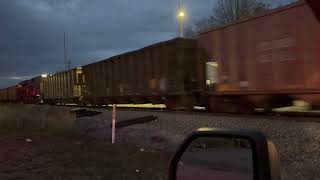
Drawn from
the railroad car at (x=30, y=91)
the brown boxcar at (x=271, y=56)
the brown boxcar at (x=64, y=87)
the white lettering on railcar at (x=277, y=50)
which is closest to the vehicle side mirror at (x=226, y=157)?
the brown boxcar at (x=271, y=56)

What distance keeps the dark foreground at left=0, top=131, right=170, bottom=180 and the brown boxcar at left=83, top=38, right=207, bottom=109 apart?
34.8 feet

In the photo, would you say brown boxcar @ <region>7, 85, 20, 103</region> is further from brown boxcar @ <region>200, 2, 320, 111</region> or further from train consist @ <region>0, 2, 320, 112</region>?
brown boxcar @ <region>200, 2, 320, 111</region>

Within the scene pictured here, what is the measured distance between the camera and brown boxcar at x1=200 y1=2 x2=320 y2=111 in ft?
53.1

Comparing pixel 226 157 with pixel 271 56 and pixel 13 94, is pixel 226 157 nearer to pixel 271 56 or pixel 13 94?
pixel 271 56

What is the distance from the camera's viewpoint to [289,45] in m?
16.9

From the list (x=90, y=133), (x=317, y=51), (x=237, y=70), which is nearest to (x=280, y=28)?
(x=317, y=51)

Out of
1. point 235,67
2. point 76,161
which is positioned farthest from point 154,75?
point 76,161

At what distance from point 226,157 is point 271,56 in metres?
15.0

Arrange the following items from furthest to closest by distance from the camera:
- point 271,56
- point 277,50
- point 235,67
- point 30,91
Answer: point 30,91 → point 235,67 → point 271,56 → point 277,50

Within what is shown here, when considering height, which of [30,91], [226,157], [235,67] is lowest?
[226,157]

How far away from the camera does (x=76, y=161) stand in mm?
10922

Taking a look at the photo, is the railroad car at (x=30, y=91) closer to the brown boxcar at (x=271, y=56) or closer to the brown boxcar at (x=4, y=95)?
the brown boxcar at (x=4, y=95)

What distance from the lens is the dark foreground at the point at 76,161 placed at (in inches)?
367

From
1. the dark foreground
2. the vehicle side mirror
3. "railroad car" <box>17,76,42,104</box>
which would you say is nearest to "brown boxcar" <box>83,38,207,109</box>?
the dark foreground
